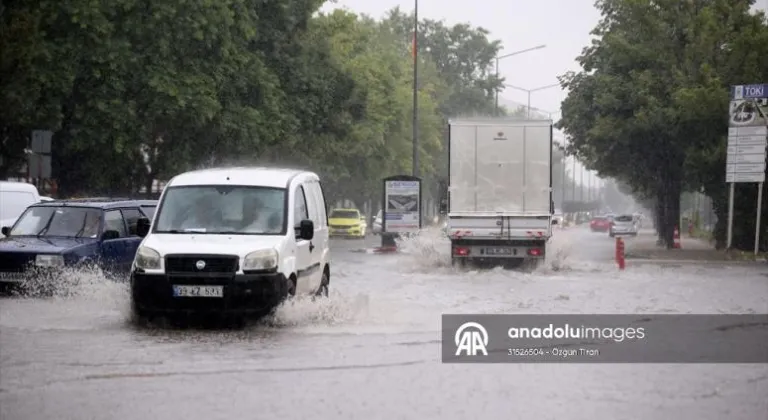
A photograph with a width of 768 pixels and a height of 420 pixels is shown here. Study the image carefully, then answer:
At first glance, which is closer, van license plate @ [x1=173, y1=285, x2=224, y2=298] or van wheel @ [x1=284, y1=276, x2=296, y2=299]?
van license plate @ [x1=173, y1=285, x2=224, y2=298]

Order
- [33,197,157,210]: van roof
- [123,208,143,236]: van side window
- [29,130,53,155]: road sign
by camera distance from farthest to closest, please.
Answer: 1. [29,130,53,155]: road sign
2. [123,208,143,236]: van side window
3. [33,197,157,210]: van roof

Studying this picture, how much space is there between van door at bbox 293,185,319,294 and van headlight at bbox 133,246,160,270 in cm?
178

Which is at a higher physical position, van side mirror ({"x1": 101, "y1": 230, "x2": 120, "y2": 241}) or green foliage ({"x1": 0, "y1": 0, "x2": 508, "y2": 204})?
green foliage ({"x1": 0, "y1": 0, "x2": 508, "y2": 204})

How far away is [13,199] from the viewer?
2516 centimetres

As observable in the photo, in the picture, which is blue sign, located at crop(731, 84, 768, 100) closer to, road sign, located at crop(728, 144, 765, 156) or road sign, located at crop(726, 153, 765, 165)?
road sign, located at crop(728, 144, 765, 156)

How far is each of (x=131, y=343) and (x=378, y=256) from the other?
24.7 metres

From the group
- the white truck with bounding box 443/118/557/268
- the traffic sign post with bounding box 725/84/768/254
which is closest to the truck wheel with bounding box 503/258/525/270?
the white truck with bounding box 443/118/557/268

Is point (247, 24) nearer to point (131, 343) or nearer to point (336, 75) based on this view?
point (336, 75)

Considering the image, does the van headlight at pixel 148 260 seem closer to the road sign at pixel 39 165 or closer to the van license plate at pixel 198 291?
the van license plate at pixel 198 291

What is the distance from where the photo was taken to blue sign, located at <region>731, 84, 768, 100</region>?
3334 centimetres

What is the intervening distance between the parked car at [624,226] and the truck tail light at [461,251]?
5044 cm

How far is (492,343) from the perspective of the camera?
12.6 meters

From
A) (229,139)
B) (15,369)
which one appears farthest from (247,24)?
(15,369)

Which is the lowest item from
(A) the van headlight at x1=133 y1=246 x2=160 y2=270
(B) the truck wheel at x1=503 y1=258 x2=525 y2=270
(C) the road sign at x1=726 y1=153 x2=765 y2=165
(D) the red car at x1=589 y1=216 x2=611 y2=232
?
(D) the red car at x1=589 y1=216 x2=611 y2=232
